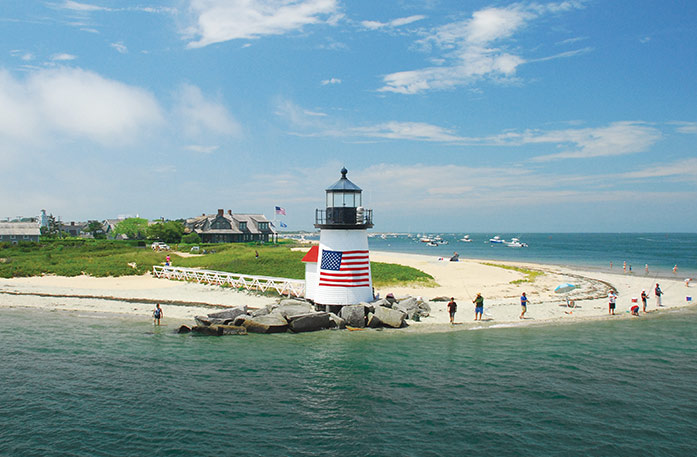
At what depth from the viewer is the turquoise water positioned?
10.3 metres

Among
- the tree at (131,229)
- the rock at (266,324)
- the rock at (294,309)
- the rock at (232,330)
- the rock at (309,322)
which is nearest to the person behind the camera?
the rock at (232,330)

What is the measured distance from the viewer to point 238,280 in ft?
109

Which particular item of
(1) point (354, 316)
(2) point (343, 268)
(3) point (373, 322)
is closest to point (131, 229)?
(2) point (343, 268)

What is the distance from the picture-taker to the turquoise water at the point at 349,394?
33.9ft

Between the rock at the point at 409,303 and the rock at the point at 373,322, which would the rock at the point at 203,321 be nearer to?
the rock at the point at 373,322

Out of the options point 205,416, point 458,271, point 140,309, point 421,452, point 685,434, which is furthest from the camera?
point 458,271

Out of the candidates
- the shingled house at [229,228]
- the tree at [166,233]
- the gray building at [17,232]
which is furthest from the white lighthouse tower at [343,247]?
the gray building at [17,232]

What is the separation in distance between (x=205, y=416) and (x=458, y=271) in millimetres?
37654

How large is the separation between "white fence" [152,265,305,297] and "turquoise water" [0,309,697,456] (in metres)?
8.95

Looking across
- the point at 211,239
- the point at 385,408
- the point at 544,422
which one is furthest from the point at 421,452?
the point at 211,239

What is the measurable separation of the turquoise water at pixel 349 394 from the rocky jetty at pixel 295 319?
78 cm

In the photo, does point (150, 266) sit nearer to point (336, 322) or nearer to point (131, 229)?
point (336, 322)

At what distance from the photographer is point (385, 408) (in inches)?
484

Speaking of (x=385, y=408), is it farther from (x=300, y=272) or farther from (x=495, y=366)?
(x=300, y=272)
